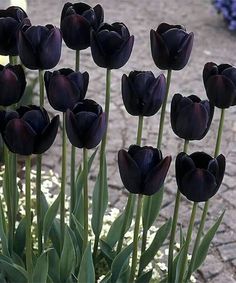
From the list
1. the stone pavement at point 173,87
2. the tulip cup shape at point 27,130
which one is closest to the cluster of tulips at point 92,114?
the tulip cup shape at point 27,130

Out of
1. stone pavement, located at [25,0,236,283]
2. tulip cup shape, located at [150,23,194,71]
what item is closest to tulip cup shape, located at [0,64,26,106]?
tulip cup shape, located at [150,23,194,71]

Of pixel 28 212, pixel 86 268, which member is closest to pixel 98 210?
pixel 86 268

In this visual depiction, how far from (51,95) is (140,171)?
322mm

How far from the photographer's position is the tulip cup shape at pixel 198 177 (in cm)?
183

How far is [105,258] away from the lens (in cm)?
262

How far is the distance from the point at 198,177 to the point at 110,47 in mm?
439

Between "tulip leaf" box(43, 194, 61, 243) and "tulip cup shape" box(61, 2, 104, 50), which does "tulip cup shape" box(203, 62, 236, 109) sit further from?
"tulip leaf" box(43, 194, 61, 243)

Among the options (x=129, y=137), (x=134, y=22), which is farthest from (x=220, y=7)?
(x=129, y=137)

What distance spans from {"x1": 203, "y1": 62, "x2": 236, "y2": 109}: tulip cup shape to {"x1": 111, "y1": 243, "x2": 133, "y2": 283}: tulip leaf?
61 centimetres

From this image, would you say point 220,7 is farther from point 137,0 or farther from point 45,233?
point 45,233

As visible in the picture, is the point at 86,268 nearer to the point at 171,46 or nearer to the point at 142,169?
the point at 142,169

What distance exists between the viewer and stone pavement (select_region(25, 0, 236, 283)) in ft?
12.1

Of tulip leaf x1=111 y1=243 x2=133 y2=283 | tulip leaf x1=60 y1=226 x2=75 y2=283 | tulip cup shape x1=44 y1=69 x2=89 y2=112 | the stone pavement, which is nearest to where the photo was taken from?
tulip cup shape x1=44 y1=69 x2=89 y2=112

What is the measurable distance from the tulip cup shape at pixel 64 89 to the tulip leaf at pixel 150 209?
57 centimetres
